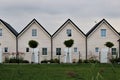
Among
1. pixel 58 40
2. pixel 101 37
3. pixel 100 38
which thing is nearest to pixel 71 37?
pixel 58 40

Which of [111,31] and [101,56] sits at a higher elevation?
[111,31]

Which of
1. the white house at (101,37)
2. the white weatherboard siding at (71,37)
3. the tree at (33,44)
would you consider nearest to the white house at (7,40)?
the tree at (33,44)

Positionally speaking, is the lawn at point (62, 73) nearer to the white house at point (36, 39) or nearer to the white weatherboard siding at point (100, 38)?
the white house at point (36, 39)

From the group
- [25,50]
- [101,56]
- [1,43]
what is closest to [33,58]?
[25,50]

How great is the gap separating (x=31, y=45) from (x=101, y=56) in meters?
10.0

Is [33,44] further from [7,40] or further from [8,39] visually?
[7,40]

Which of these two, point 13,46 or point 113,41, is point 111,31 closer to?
point 113,41

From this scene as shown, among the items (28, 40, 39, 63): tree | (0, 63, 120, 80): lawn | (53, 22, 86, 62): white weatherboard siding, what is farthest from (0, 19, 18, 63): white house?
(0, 63, 120, 80): lawn

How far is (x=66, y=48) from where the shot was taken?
5466 cm

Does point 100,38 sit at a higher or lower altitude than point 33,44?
higher

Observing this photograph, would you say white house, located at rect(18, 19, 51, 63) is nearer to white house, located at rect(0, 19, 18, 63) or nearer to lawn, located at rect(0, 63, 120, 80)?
white house, located at rect(0, 19, 18, 63)

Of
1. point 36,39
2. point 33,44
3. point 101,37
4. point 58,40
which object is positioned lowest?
point 33,44

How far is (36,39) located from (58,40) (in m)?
3.14

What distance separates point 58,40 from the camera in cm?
5534
